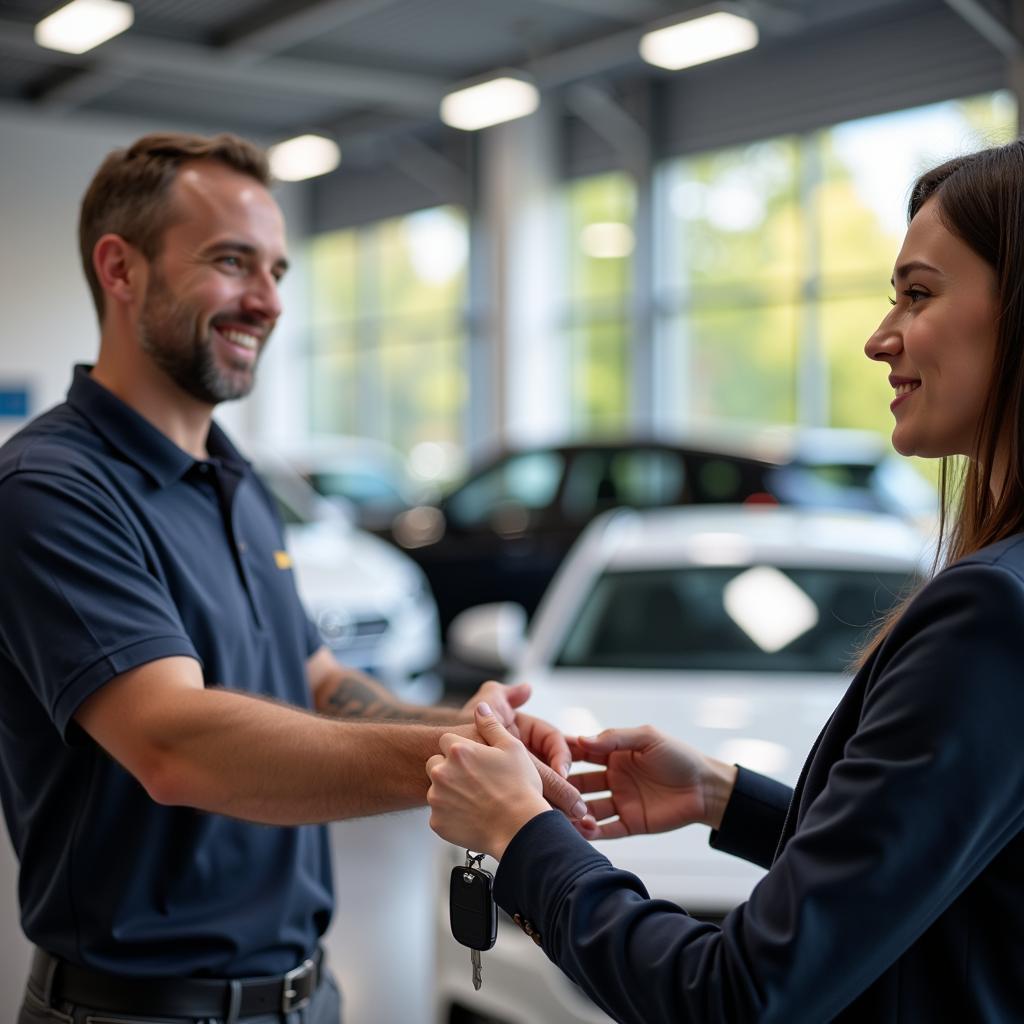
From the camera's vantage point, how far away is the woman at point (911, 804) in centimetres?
105

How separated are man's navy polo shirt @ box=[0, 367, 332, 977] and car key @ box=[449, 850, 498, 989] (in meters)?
0.46

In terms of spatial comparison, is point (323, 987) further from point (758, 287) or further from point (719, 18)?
point (758, 287)

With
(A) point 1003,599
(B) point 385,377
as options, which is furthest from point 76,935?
(B) point 385,377

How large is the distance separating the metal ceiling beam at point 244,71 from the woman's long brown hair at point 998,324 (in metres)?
10.3

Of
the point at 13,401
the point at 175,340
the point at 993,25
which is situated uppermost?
the point at 993,25

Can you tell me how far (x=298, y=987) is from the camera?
1.86 meters

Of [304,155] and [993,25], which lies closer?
[993,25]

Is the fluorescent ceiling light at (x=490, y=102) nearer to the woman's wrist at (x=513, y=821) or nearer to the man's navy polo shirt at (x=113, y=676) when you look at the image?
the man's navy polo shirt at (x=113, y=676)

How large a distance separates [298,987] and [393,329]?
14602mm

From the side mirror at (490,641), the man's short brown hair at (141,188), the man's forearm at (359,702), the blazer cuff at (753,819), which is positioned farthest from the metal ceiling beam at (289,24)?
the blazer cuff at (753,819)

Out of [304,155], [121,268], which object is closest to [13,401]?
[304,155]

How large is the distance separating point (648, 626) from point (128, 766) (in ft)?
7.86

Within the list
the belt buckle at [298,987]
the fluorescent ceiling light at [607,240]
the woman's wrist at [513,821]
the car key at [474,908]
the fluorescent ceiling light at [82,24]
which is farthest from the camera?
the fluorescent ceiling light at [607,240]

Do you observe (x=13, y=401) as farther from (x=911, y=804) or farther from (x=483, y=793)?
(x=911, y=804)
